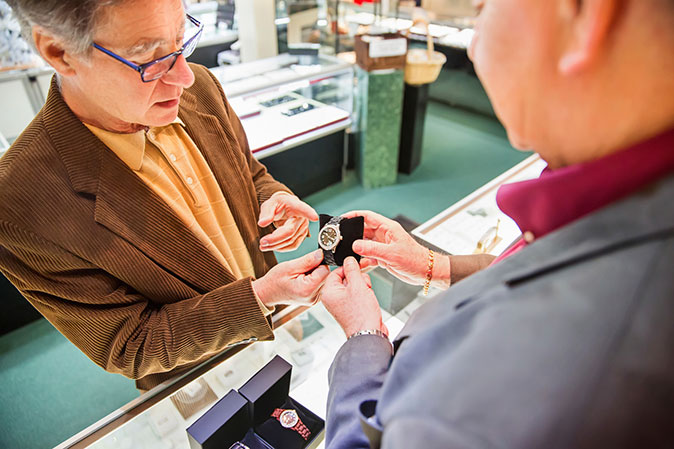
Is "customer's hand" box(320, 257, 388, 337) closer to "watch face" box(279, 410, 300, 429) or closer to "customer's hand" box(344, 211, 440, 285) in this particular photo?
"customer's hand" box(344, 211, 440, 285)

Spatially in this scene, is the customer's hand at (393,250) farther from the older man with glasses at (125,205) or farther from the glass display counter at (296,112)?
the glass display counter at (296,112)

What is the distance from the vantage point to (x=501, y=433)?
1.42 ft

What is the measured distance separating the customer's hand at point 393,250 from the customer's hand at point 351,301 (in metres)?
0.08

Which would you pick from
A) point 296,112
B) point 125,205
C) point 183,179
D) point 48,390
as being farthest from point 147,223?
point 296,112

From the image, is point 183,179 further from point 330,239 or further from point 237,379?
point 237,379

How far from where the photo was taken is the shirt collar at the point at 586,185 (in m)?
0.46

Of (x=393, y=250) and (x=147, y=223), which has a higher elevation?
(x=147, y=223)

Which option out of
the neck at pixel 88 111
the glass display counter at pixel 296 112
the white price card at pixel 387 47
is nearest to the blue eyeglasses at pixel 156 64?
the neck at pixel 88 111

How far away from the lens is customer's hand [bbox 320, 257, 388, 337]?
984 millimetres

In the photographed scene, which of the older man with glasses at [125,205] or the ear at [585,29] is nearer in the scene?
the ear at [585,29]

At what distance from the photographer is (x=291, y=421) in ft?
3.98

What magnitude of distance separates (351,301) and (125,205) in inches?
25.2

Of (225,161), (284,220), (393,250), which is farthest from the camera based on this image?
(284,220)

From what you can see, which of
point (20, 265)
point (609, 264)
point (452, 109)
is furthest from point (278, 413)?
point (452, 109)
